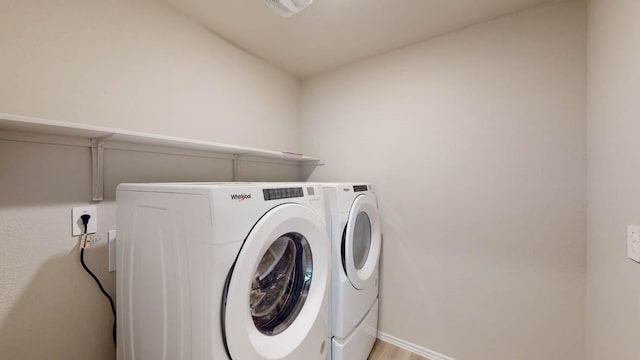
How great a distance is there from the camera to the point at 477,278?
5.19ft

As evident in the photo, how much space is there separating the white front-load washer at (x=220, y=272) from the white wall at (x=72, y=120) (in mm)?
226

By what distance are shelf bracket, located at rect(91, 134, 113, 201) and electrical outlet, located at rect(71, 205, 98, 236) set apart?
56mm

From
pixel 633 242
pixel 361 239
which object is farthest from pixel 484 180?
pixel 361 239

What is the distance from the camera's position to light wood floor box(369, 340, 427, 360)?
176cm

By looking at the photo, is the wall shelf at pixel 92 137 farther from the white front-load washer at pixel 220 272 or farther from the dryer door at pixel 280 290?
the dryer door at pixel 280 290

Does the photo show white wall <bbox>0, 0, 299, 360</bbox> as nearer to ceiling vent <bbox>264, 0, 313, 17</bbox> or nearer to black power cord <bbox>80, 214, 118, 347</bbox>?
black power cord <bbox>80, 214, 118, 347</bbox>

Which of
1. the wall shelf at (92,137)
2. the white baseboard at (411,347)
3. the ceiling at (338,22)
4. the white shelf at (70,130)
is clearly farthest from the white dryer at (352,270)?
the ceiling at (338,22)

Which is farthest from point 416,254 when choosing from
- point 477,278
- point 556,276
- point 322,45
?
point 322,45

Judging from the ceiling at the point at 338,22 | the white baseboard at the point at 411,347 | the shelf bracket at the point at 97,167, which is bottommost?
the white baseboard at the point at 411,347

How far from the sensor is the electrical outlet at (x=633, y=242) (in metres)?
0.84

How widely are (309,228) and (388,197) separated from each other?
106 centimetres

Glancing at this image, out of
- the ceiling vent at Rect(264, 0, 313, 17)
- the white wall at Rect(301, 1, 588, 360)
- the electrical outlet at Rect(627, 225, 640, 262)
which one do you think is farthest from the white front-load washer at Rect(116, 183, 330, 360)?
the electrical outlet at Rect(627, 225, 640, 262)

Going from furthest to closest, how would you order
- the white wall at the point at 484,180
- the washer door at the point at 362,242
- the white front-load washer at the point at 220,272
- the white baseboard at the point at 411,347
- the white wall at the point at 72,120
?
the white baseboard at the point at 411,347 → the washer door at the point at 362,242 → the white wall at the point at 484,180 → the white wall at the point at 72,120 → the white front-load washer at the point at 220,272

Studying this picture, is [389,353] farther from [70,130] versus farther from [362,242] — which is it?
[70,130]
